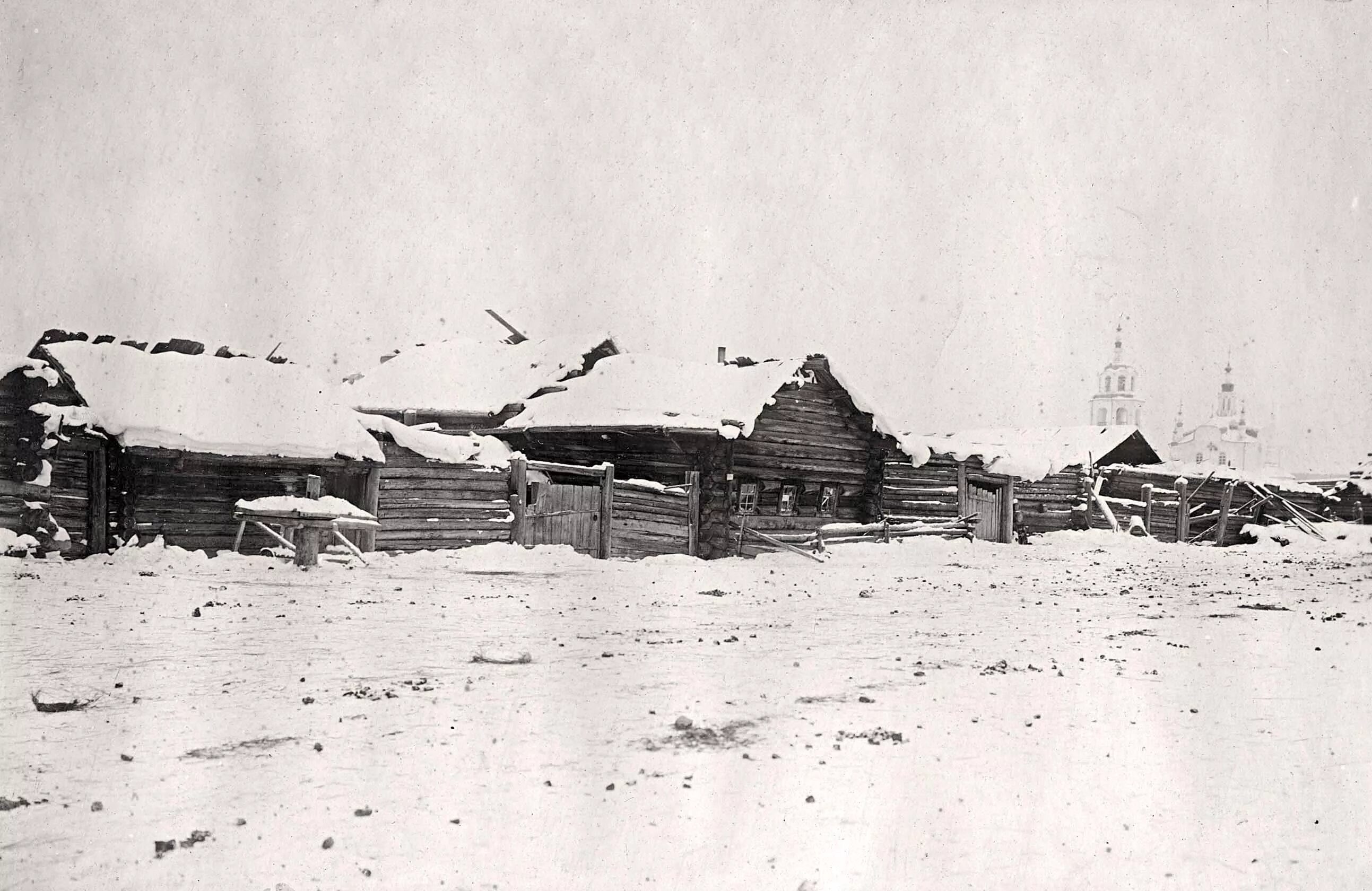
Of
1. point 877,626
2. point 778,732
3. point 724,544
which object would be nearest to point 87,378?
point 724,544

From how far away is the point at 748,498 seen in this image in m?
20.8

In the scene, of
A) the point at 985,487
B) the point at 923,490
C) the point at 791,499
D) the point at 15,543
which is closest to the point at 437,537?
the point at 15,543

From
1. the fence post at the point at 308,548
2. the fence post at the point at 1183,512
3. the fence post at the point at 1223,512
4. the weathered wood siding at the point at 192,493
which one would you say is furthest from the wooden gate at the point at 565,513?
the fence post at the point at 1183,512

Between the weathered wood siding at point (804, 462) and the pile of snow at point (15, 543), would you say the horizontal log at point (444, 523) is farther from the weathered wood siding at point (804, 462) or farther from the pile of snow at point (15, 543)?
the pile of snow at point (15, 543)

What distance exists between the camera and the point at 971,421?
42000mm

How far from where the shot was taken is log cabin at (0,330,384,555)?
14805 mm

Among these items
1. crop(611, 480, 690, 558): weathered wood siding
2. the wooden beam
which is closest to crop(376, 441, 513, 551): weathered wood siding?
crop(611, 480, 690, 558): weathered wood siding

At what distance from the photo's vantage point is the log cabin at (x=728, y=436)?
63.9 ft

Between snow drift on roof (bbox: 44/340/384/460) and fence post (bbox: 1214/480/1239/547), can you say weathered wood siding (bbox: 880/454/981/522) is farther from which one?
snow drift on roof (bbox: 44/340/384/460)

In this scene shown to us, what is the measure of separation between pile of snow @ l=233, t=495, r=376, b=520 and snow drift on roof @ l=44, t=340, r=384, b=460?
1522 millimetres

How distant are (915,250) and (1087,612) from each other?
15.5 ft

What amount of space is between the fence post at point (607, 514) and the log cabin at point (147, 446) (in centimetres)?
394

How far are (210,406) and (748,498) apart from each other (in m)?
10.4

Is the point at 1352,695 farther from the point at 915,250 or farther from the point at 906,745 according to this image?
the point at 915,250
